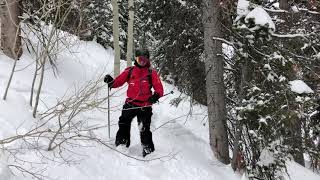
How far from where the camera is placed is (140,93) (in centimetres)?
760

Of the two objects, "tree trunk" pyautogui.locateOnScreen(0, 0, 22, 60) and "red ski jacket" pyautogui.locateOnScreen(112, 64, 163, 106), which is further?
"tree trunk" pyautogui.locateOnScreen(0, 0, 22, 60)

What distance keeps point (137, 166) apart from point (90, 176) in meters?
1.09

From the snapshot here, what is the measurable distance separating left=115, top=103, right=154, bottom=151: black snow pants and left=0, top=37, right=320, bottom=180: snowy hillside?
0.56 ft

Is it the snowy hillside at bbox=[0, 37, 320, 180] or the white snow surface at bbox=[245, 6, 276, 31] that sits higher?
the white snow surface at bbox=[245, 6, 276, 31]

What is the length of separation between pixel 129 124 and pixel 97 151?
0.80 metres

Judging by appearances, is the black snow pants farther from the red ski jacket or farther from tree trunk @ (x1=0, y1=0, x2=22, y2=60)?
tree trunk @ (x1=0, y1=0, x2=22, y2=60)

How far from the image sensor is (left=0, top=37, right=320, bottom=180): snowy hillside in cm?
609

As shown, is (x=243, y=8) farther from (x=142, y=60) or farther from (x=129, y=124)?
(x=129, y=124)

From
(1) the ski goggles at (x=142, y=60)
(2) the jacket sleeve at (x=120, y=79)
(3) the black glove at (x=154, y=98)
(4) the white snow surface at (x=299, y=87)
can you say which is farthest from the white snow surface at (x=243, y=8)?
(2) the jacket sleeve at (x=120, y=79)

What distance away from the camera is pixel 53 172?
6.00m

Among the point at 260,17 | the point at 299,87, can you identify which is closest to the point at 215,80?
the point at 299,87

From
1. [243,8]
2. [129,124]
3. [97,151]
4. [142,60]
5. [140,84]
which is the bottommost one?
[97,151]

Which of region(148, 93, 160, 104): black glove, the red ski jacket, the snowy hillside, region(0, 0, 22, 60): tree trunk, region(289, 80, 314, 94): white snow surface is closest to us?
the snowy hillside

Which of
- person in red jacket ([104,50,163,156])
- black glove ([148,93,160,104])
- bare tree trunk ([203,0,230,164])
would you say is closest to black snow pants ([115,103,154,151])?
person in red jacket ([104,50,163,156])
